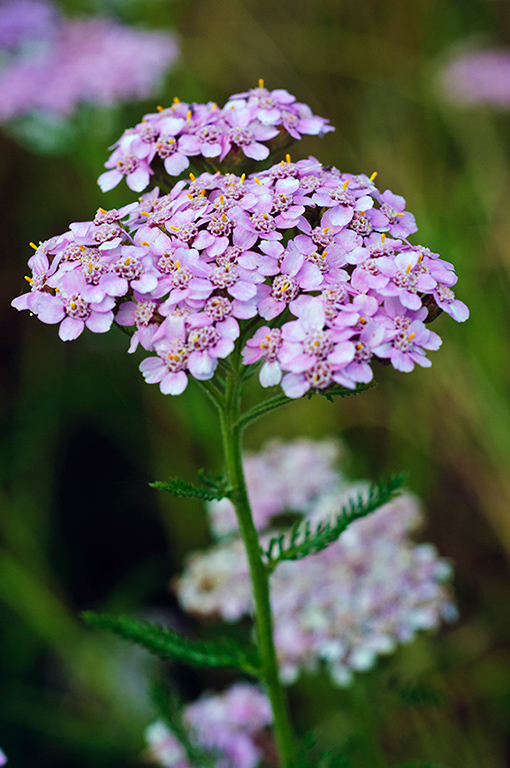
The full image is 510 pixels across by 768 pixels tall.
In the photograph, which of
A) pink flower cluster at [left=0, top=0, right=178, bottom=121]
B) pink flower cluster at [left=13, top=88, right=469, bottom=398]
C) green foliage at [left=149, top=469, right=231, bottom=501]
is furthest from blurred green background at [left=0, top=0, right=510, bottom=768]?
pink flower cluster at [left=13, top=88, right=469, bottom=398]

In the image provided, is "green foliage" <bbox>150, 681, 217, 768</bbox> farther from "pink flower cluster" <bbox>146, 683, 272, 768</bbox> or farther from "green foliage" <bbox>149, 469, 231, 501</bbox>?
"green foliage" <bbox>149, 469, 231, 501</bbox>

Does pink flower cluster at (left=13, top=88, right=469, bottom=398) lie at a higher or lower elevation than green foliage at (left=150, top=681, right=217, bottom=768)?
higher

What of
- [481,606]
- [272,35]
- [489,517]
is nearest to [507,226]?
[489,517]

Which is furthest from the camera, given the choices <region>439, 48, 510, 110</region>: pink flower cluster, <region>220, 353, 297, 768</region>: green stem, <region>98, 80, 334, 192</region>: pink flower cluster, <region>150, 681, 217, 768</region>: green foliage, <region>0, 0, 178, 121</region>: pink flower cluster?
<region>439, 48, 510, 110</region>: pink flower cluster

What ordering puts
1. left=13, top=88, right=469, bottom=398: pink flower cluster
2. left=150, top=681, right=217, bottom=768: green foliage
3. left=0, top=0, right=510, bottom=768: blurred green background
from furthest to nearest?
left=0, top=0, right=510, bottom=768: blurred green background, left=150, top=681, right=217, bottom=768: green foliage, left=13, top=88, right=469, bottom=398: pink flower cluster

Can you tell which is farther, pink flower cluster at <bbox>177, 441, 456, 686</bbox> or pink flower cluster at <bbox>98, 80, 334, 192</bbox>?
pink flower cluster at <bbox>177, 441, 456, 686</bbox>

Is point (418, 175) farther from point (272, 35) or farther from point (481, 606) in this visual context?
point (481, 606)

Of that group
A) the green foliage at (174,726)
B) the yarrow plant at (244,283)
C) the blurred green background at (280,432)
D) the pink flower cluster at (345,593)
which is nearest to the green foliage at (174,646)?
the yarrow plant at (244,283)

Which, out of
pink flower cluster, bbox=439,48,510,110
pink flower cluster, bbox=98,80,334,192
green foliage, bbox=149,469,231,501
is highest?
pink flower cluster, bbox=439,48,510,110

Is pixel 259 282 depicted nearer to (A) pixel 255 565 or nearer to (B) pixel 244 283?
(B) pixel 244 283
